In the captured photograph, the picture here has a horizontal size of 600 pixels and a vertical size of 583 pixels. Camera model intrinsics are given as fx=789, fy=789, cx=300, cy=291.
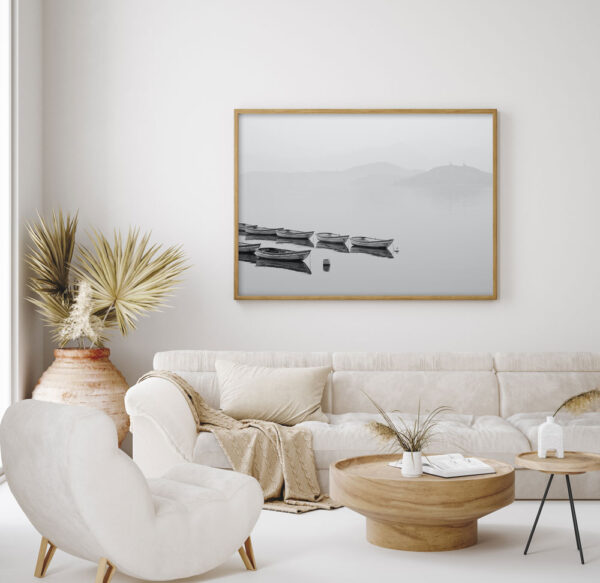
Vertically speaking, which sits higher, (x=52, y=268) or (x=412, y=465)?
(x=52, y=268)

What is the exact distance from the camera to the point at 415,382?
4836 mm

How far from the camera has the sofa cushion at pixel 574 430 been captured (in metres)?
4.10

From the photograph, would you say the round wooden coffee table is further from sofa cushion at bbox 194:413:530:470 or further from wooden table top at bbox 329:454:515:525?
sofa cushion at bbox 194:413:530:470

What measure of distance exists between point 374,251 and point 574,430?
6.15ft

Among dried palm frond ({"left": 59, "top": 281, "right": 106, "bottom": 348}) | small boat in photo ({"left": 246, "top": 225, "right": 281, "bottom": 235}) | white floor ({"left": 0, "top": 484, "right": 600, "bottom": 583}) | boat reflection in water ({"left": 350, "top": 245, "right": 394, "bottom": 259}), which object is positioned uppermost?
small boat in photo ({"left": 246, "top": 225, "right": 281, "bottom": 235})

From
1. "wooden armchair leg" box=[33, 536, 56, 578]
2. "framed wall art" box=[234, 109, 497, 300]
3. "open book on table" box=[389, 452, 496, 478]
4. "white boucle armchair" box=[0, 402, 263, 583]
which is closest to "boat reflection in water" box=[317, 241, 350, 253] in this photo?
"framed wall art" box=[234, 109, 497, 300]

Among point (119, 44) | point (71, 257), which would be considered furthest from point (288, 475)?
point (119, 44)

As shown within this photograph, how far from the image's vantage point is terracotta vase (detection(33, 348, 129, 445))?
15.8 ft

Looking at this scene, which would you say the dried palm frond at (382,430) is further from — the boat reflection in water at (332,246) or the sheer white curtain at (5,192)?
the sheer white curtain at (5,192)

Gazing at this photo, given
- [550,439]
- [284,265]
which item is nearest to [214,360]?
[284,265]

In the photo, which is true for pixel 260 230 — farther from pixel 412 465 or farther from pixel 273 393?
pixel 412 465

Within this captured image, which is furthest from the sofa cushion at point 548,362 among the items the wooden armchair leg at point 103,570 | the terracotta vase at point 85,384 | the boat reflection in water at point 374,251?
the wooden armchair leg at point 103,570

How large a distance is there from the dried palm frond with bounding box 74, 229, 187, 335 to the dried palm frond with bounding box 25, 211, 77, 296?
10cm

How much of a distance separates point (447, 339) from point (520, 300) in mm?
566
